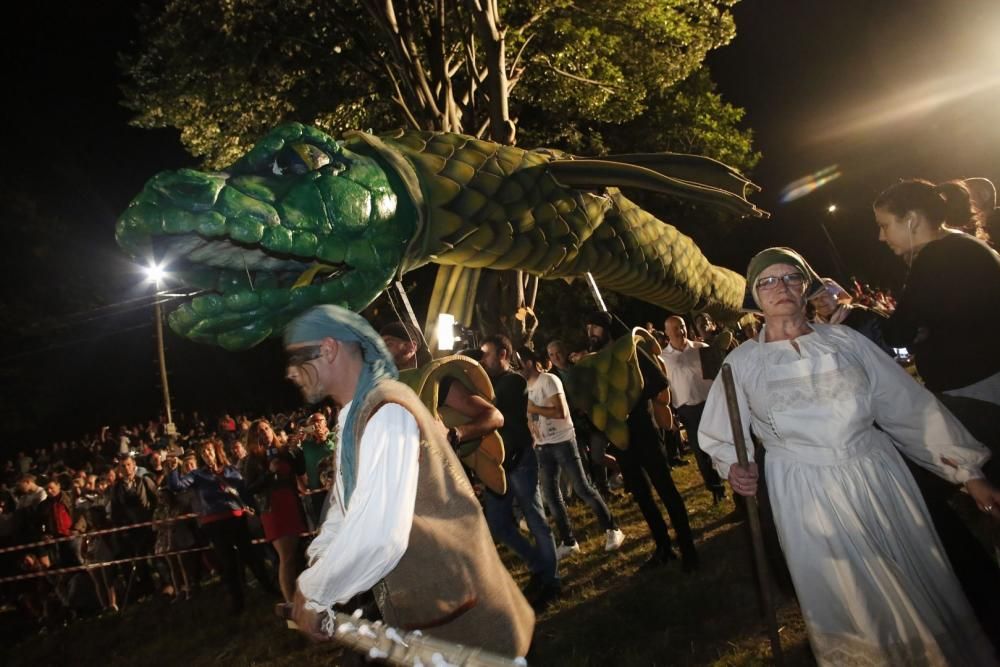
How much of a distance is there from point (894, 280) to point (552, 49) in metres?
8.33

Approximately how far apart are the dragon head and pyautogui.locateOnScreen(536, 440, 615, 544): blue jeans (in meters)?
3.67

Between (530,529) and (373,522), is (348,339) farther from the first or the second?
(530,529)

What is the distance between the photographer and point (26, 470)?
565 inches

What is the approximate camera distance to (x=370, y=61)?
32.6 feet

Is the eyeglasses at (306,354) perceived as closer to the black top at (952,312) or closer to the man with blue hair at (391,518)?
the man with blue hair at (391,518)

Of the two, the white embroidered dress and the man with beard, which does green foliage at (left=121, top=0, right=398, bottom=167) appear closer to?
the man with beard

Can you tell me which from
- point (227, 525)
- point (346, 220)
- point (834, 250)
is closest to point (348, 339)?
point (346, 220)

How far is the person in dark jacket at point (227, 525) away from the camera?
7008mm

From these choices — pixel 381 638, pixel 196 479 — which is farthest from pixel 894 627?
pixel 196 479

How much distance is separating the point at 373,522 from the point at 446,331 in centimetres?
202

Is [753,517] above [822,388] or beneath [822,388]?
beneath

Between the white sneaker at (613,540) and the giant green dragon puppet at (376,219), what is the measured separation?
9.07 ft

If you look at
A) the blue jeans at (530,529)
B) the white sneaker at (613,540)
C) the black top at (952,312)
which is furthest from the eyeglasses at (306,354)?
the white sneaker at (613,540)

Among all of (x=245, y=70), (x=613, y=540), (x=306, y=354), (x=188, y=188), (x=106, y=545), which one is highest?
(x=245, y=70)
